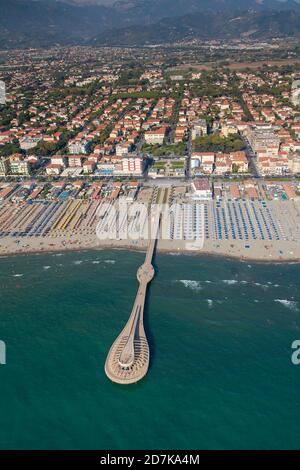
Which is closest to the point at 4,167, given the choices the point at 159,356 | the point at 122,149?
the point at 122,149

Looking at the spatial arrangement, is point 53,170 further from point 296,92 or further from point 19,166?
point 296,92

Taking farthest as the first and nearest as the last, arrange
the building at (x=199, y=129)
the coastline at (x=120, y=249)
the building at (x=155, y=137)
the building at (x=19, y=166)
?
the building at (x=199, y=129) < the building at (x=155, y=137) < the building at (x=19, y=166) < the coastline at (x=120, y=249)

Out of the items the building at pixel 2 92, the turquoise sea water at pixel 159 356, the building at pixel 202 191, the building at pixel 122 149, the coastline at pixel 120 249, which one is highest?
the building at pixel 2 92

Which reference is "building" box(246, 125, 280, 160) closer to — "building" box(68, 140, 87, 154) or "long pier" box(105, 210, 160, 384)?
"building" box(68, 140, 87, 154)

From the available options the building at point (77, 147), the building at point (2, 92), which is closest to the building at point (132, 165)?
the building at point (77, 147)

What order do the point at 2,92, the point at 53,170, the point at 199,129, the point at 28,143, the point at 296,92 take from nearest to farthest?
the point at 53,170 < the point at 28,143 < the point at 199,129 < the point at 296,92 < the point at 2,92

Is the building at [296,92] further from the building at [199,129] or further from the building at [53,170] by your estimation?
the building at [53,170]
